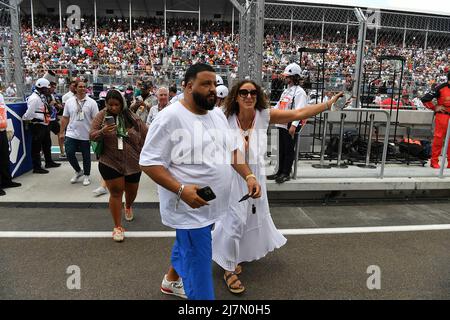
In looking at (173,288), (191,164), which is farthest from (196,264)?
(173,288)

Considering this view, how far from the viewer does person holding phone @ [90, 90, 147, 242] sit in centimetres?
435

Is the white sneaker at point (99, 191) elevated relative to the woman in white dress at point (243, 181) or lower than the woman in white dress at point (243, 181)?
lower

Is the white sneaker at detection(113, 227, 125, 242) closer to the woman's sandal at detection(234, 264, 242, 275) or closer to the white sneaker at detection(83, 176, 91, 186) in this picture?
the woman's sandal at detection(234, 264, 242, 275)

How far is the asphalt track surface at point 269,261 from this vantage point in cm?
321

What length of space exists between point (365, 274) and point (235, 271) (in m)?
1.23

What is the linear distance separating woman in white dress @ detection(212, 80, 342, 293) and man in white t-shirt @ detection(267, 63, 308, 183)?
2.12 metres

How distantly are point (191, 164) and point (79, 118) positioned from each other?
15.7ft

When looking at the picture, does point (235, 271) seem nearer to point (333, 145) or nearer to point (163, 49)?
point (333, 145)

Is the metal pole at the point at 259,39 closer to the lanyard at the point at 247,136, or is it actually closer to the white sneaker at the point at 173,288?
the lanyard at the point at 247,136

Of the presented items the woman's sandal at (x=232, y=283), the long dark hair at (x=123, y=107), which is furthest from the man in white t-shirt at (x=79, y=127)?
the woman's sandal at (x=232, y=283)

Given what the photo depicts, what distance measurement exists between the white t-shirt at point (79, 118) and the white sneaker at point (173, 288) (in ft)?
13.7

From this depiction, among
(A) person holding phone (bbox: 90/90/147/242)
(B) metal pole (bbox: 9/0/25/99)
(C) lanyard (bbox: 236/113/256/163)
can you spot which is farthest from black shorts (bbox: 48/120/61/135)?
A: (C) lanyard (bbox: 236/113/256/163)
